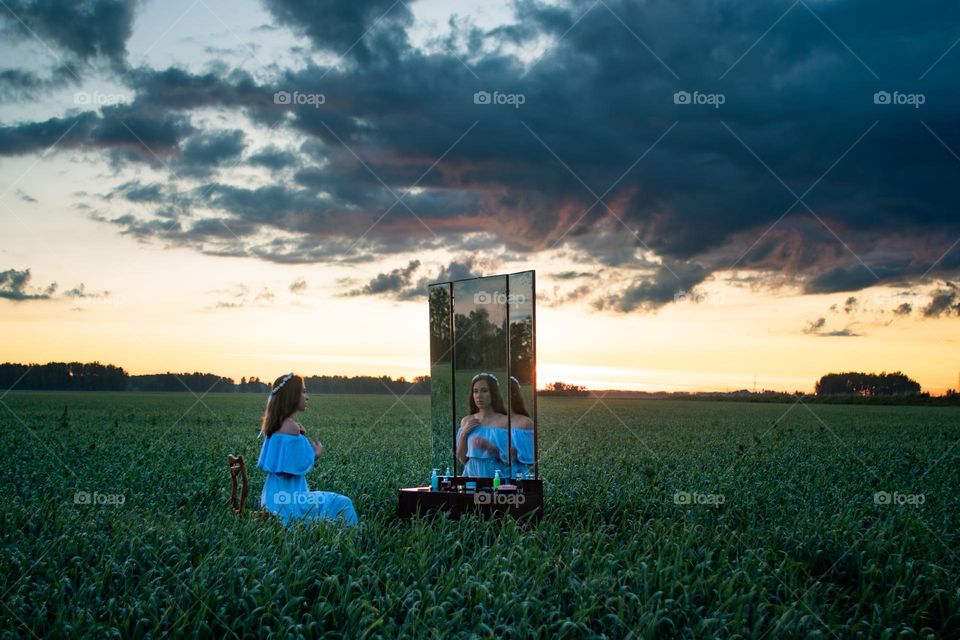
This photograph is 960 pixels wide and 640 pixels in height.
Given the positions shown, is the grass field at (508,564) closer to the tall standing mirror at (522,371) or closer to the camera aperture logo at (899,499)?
the camera aperture logo at (899,499)

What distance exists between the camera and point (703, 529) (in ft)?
31.0

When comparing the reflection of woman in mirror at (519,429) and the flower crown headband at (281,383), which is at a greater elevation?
the flower crown headband at (281,383)

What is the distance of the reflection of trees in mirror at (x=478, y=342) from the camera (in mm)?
9062

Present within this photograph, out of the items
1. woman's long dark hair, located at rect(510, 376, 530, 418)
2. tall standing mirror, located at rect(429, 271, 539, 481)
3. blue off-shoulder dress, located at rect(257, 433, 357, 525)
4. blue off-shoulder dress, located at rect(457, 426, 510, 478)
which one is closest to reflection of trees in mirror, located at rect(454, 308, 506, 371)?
tall standing mirror, located at rect(429, 271, 539, 481)

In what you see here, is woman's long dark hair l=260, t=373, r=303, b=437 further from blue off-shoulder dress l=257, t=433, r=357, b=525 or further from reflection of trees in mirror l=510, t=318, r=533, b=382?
reflection of trees in mirror l=510, t=318, r=533, b=382

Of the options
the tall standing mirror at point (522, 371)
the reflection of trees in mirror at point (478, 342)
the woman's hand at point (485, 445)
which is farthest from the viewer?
the woman's hand at point (485, 445)

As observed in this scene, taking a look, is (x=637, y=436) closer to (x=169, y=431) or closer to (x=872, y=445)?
(x=872, y=445)

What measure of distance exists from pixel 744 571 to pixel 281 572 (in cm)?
424

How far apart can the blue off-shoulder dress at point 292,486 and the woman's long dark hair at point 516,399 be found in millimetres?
2300

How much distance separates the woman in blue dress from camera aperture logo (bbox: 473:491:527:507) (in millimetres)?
1486

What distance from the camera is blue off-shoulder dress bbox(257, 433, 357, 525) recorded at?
29.0 ft

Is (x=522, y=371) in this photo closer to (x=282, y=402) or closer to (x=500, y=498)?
(x=500, y=498)

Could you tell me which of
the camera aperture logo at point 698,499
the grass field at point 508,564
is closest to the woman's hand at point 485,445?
the grass field at point 508,564

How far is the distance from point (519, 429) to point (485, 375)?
2.46ft
